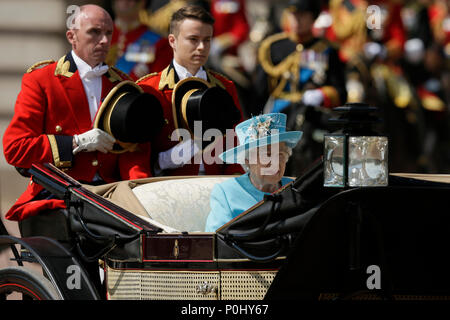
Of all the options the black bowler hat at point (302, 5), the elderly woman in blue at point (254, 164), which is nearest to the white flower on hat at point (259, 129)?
the elderly woman in blue at point (254, 164)

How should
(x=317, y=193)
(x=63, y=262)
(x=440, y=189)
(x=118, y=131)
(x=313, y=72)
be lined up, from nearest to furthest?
(x=440, y=189) < (x=317, y=193) < (x=63, y=262) < (x=118, y=131) < (x=313, y=72)

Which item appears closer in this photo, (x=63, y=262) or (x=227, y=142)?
(x=63, y=262)

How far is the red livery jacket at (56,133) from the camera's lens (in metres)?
4.59

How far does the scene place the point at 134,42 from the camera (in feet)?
26.0

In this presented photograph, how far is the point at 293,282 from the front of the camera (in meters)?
3.54

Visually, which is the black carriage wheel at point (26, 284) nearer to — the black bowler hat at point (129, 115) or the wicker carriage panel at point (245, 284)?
the wicker carriage panel at point (245, 284)

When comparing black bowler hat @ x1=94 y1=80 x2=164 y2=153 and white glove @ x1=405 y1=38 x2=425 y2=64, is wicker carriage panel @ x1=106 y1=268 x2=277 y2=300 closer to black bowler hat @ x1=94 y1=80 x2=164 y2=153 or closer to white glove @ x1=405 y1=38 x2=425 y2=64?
black bowler hat @ x1=94 y1=80 x2=164 y2=153

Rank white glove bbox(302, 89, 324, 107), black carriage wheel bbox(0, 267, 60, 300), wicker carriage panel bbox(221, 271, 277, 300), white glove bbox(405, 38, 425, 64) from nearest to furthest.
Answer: wicker carriage panel bbox(221, 271, 277, 300)
black carriage wheel bbox(0, 267, 60, 300)
white glove bbox(302, 89, 324, 107)
white glove bbox(405, 38, 425, 64)

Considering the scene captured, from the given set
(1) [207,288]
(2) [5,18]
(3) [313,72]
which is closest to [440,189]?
(1) [207,288]

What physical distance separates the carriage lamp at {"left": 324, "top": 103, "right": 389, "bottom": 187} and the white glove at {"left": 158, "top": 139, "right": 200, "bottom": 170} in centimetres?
155

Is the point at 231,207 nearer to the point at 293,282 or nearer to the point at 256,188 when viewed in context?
the point at 256,188

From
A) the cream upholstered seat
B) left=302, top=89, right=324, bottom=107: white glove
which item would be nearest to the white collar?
the cream upholstered seat

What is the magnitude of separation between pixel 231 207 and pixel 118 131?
2.67ft

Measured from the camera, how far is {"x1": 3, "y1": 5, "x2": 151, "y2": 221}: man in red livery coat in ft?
15.1
